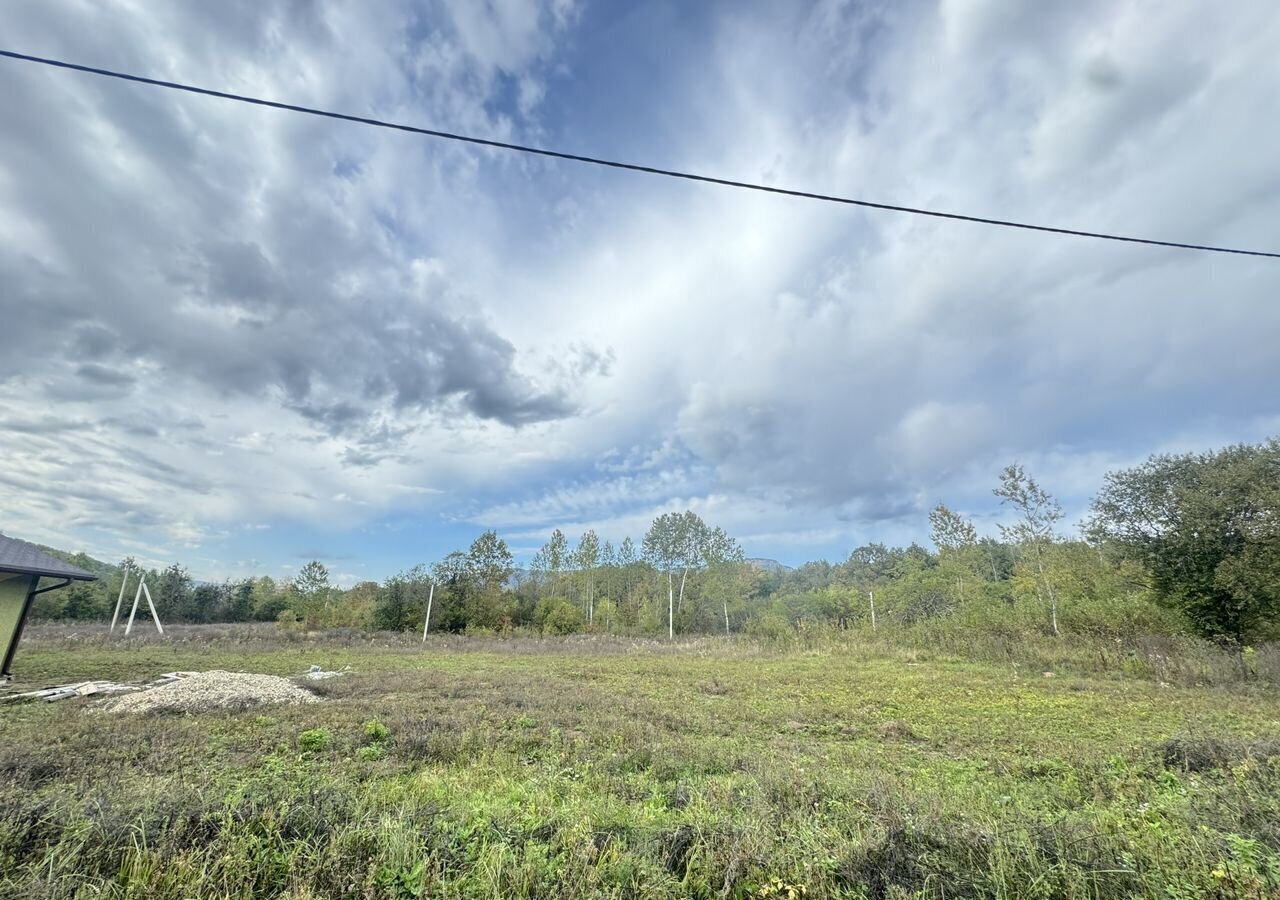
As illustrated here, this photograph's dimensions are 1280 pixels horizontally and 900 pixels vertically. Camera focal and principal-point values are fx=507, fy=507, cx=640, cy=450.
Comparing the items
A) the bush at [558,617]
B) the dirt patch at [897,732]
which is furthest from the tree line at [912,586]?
the dirt patch at [897,732]

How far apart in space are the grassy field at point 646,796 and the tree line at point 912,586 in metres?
5.30

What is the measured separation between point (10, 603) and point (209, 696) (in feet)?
17.4

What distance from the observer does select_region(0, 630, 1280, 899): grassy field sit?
8.36 ft

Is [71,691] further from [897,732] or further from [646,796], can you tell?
[897,732]

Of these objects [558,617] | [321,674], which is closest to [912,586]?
[558,617]

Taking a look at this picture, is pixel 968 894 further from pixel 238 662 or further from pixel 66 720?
pixel 238 662

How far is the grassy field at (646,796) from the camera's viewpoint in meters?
2.55

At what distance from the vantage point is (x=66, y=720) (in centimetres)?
713

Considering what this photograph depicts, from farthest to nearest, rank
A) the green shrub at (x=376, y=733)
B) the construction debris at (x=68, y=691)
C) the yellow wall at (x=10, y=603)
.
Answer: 1. the yellow wall at (x=10, y=603)
2. the construction debris at (x=68, y=691)
3. the green shrub at (x=376, y=733)

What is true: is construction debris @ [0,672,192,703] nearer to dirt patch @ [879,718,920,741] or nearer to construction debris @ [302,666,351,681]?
construction debris @ [302,666,351,681]

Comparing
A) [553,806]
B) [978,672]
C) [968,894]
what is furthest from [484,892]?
[978,672]

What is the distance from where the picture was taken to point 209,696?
870 centimetres

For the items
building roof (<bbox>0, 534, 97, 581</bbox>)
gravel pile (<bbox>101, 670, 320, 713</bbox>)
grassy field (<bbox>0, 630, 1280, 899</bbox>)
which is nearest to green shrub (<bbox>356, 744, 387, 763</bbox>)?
grassy field (<bbox>0, 630, 1280, 899</bbox>)

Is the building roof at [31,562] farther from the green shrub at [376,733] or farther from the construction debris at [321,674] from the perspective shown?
the green shrub at [376,733]
